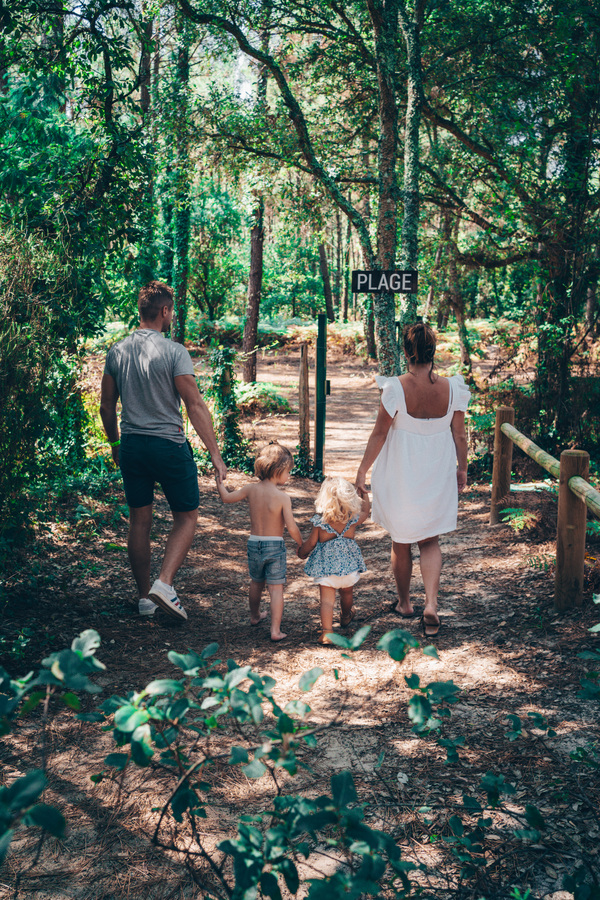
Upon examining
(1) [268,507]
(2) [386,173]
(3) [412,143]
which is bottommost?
(1) [268,507]

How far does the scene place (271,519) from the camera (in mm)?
4148

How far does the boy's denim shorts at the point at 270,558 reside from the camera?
163 inches

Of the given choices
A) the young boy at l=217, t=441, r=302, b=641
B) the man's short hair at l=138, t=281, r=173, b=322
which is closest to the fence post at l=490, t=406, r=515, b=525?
the young boy at l=217, t=441, r=302, b=641

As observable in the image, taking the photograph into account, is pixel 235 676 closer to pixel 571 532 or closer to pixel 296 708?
pixel 296 708

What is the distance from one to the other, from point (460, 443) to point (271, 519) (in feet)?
4.14

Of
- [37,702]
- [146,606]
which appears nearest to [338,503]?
[146,606]

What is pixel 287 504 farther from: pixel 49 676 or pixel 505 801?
pixel 49 676

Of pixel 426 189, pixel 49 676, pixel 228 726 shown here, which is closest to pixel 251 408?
pixel 426 189

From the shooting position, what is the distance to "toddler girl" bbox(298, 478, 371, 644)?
13.3 ft

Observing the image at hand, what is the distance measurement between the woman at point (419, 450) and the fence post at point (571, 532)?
624 millimetres

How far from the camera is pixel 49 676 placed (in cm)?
141

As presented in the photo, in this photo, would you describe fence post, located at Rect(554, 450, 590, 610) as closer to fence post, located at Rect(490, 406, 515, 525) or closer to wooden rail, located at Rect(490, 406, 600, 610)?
wooden rail, located at Rect(490, 406, 600, 610)

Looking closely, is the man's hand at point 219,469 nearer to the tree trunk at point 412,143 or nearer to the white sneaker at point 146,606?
the white sneaker at point 146,606

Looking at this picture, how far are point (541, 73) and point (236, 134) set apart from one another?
4500 mm
